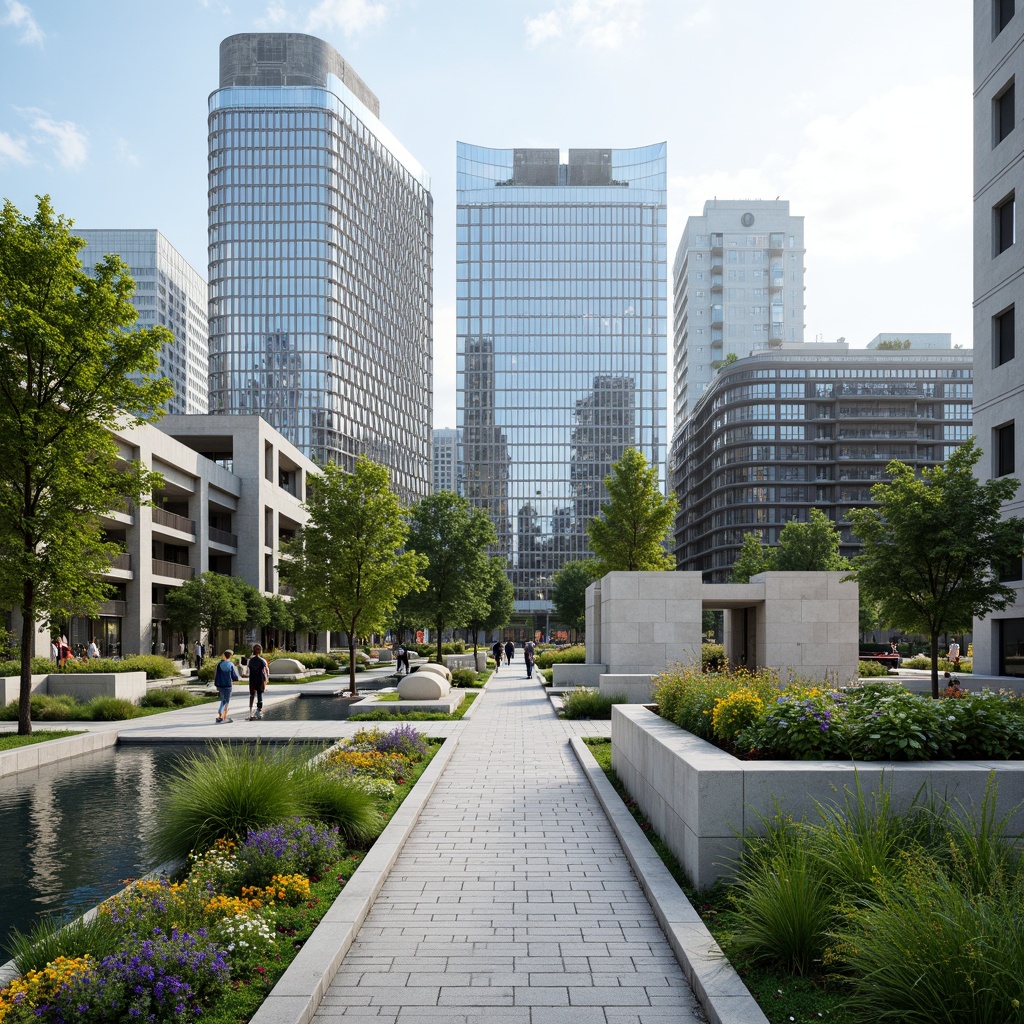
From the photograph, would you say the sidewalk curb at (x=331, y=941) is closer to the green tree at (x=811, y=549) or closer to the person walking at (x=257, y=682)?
the person walking at (x=257, y=682)

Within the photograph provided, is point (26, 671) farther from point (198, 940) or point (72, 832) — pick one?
Result: point (198, 940)

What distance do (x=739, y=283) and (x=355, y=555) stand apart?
420ft

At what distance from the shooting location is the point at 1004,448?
1339 inches

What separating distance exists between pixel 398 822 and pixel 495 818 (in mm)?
1524

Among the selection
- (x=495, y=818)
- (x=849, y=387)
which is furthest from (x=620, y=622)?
(x=849, y=387)

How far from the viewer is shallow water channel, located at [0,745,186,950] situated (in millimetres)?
7789

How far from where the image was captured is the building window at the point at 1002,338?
3372 cm

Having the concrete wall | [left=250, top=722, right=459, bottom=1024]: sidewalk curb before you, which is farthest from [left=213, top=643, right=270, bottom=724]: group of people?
[left=250, top=722, right=459, bottom=1024]: sidewalk curb

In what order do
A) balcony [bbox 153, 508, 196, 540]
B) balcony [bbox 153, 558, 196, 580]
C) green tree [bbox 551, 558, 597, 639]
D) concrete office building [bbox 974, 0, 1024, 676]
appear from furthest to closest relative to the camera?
1. green tree [bbox 551, 558, 597, 639]
2. balcony [bbox 153, 558, 196, 580]
3. balcony [bbox 153, 508, 196, 540]
4. concrete office building [bbox 974, 0, 1024, 676]

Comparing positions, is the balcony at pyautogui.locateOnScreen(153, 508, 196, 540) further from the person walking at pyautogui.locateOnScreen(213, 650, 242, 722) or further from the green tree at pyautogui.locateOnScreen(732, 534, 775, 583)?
the green tree at pyautogui.locateOnScreen(732, 534, 775, 583)

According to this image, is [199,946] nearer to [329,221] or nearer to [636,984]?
[636,984]

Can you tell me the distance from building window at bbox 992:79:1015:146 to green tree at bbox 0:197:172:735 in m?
34.9

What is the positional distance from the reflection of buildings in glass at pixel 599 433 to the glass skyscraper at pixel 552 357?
16 centimetres

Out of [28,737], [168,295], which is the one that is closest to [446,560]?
[28,737]
